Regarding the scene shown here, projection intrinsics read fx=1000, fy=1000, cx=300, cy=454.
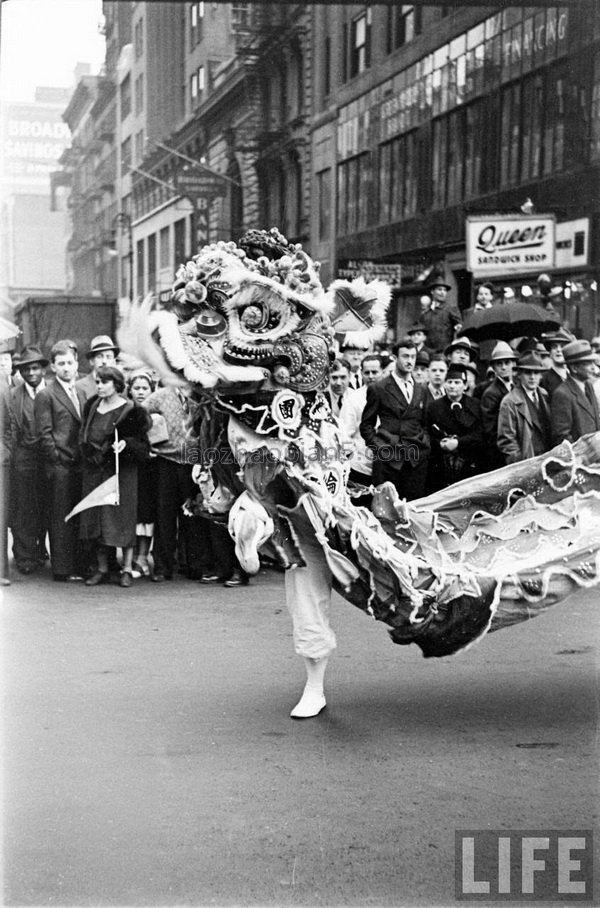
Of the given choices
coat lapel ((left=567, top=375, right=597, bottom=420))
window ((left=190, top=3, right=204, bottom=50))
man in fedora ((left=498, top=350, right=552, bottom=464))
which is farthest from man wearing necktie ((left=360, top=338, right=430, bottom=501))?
window ((left=190, top=3, right=204, bottom=50))

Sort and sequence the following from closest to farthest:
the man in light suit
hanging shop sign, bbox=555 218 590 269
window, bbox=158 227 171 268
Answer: the man in light suit < window, bbox=158 227 171 268 < hanging shop sign, bbox=555 218 590 269

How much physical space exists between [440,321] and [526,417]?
2.38m

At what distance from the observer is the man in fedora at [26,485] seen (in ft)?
26.2

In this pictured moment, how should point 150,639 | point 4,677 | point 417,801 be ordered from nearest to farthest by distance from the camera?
point 417,801
point 4,677
point 150,639

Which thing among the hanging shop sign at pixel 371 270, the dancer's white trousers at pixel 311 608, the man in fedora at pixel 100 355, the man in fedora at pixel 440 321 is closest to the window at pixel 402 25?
the hanging shop sign at pixel 371 270

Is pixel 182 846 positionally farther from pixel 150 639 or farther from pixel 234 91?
pixel 234 91

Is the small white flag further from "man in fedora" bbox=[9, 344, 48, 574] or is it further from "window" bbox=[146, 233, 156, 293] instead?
"window" bbox=[146, 233, 156, 293]

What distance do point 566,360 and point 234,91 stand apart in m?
4.45

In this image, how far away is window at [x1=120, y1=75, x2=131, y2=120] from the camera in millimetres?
8336

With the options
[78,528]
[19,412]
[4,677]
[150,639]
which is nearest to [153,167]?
[19,412]

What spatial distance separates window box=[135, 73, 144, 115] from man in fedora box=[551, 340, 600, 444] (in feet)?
14.8

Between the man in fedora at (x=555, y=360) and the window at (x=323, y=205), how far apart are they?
4121mm

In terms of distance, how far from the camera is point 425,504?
5172 millimetres

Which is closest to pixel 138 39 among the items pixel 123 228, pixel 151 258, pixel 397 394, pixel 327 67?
pixel 123 228
